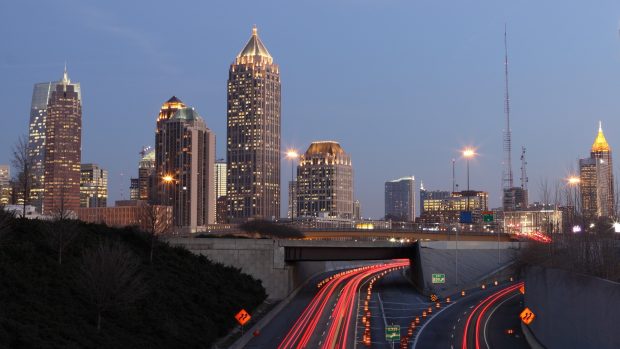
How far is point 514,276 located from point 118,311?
223 ft

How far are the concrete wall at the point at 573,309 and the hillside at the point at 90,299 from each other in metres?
21.9

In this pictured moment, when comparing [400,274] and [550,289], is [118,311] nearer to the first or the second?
[550,289]

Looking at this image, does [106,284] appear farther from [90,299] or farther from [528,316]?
[528,316]

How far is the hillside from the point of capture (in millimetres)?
39750

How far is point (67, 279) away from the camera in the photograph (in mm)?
48781

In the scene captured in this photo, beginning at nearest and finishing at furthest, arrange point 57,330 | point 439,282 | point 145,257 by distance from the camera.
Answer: point 57,330 < point 145,257 < point 439,282

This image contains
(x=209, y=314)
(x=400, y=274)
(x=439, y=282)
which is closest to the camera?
(x=209, y=314)

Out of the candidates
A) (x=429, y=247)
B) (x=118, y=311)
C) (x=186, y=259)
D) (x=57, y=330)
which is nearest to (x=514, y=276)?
(x=429, y=247)

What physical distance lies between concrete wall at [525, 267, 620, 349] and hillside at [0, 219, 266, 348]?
71.8 ft

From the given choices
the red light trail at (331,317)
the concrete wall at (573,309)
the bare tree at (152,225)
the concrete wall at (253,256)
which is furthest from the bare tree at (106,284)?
the concrete wall at (253,256)

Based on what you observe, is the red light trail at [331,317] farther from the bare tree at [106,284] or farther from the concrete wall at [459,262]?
the bare tree at [106,284]

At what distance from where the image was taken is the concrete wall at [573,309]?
37.2 m

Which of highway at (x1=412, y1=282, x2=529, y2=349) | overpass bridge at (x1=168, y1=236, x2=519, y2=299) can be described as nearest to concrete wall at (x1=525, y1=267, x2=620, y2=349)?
highway at (x1=412, y1=282, x2=529, y2=349)

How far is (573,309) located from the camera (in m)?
45.4
